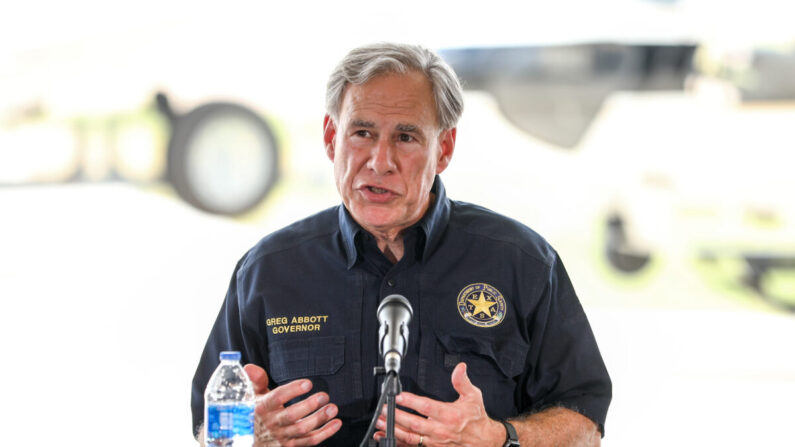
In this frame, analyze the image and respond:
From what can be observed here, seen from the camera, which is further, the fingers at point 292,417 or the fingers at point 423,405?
the fingers at point 292,417

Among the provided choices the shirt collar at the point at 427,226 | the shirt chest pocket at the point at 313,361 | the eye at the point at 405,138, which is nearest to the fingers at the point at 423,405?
the shirt chest pocket at the point at 313,361

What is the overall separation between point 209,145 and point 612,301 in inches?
76.5

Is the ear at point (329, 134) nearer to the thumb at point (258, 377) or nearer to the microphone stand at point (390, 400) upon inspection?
the thumb at point (258, 377)

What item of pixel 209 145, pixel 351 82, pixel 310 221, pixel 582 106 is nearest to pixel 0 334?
pixel 209 145

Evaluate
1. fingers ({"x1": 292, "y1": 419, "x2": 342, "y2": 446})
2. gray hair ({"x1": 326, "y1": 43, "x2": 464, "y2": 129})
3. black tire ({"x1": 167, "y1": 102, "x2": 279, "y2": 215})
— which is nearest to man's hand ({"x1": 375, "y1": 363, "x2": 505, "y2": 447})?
fingers ({"x1": 292, "y1": 419, "x2": 342, "y2": 446})

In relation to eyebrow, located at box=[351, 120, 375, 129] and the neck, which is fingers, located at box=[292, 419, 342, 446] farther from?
eyebrow, located at box=[351, 120, 375, 129]

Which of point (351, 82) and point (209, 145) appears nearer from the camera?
point (351, 82)

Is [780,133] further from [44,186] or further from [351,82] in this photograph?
[44,186]

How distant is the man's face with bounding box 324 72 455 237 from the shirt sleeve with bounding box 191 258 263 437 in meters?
0.37

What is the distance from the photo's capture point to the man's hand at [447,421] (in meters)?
1.60

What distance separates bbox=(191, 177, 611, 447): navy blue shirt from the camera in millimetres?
1916

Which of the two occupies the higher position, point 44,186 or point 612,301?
point 44,186

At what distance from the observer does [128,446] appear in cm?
353

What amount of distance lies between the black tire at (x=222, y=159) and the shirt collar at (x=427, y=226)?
1699 millimetres
